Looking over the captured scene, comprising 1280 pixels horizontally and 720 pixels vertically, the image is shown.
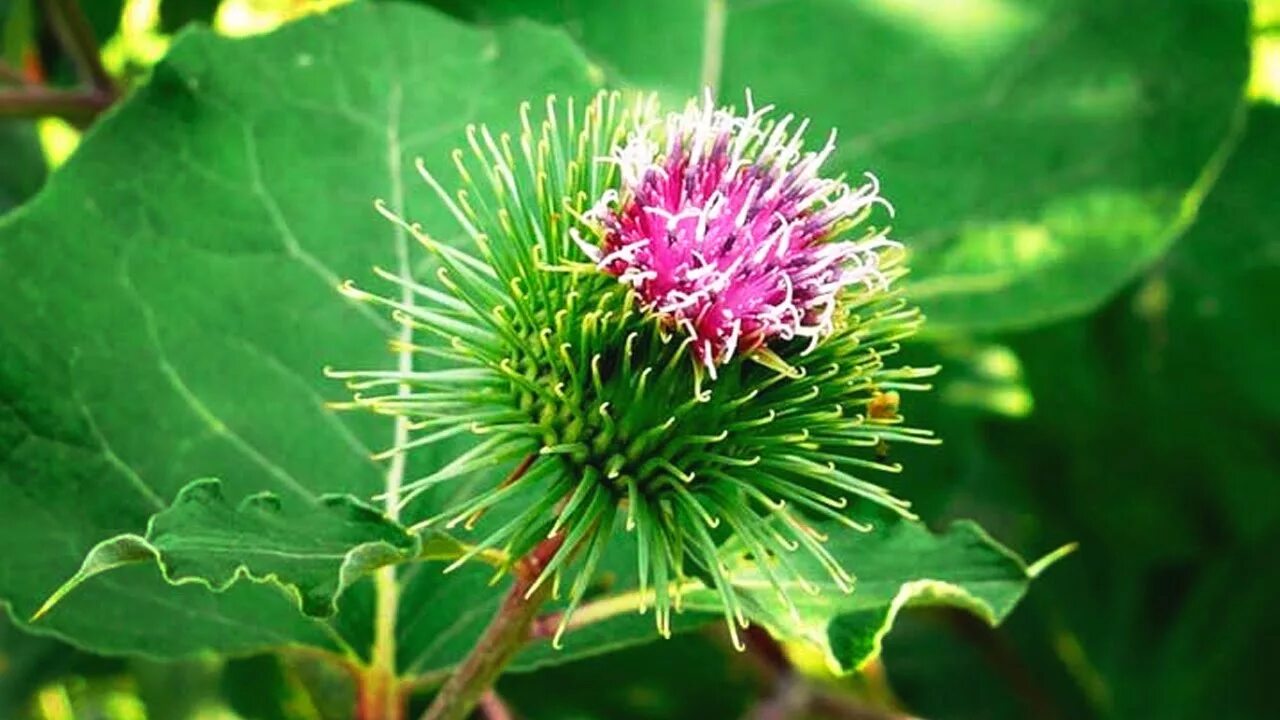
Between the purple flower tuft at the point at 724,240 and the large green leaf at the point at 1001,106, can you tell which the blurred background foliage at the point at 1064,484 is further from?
the purple flower tuft at the point at 724,240

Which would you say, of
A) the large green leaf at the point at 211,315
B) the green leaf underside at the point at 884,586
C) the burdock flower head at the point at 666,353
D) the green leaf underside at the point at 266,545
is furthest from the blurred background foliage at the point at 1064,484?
the green leaf underside at the point at 266,545

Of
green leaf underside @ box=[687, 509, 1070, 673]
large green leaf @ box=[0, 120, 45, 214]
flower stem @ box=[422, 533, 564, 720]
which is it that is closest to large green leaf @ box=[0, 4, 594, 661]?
flower stem @ box=[422, 533, 564, 720]

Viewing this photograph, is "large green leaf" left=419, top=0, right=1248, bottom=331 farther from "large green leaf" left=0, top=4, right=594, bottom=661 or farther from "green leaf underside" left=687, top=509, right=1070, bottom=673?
"green leaf underside" left=687, top=509, right=1070, bottom=673

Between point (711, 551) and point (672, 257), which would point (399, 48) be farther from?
point (711, 551)

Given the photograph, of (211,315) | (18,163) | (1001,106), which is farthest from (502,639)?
(18,163)

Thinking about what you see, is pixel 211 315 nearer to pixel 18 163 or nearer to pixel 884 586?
pixel 884 586

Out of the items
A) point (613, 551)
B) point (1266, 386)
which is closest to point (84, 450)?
point (613, 551)
